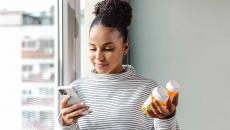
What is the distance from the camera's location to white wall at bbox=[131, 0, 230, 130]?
1890 mm

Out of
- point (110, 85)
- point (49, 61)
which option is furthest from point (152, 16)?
point (110, 85)

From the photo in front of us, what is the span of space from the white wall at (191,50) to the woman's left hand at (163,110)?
1.03 metres

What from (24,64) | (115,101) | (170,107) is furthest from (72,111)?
(24,64)

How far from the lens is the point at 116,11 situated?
1005 millimetres

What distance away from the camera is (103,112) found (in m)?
0.95

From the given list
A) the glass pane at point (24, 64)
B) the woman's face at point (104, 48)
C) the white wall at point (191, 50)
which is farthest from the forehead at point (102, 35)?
the white wall at point (191, 50)

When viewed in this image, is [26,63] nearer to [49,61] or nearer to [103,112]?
[49,61]

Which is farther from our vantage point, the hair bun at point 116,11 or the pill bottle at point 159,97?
the hair bun at point 116,11

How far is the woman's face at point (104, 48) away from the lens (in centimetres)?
95

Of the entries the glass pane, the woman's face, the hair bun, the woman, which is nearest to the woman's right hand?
the woman

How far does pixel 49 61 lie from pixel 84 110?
57cm

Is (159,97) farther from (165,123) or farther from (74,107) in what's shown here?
(74,107)

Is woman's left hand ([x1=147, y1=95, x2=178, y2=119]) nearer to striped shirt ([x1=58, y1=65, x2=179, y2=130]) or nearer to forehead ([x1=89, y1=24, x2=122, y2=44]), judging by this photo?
striped shirt ([x1=58, y1=65, x2=179, y2=130])

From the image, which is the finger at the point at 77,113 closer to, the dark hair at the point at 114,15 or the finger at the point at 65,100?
the finger at the point at 65,100
